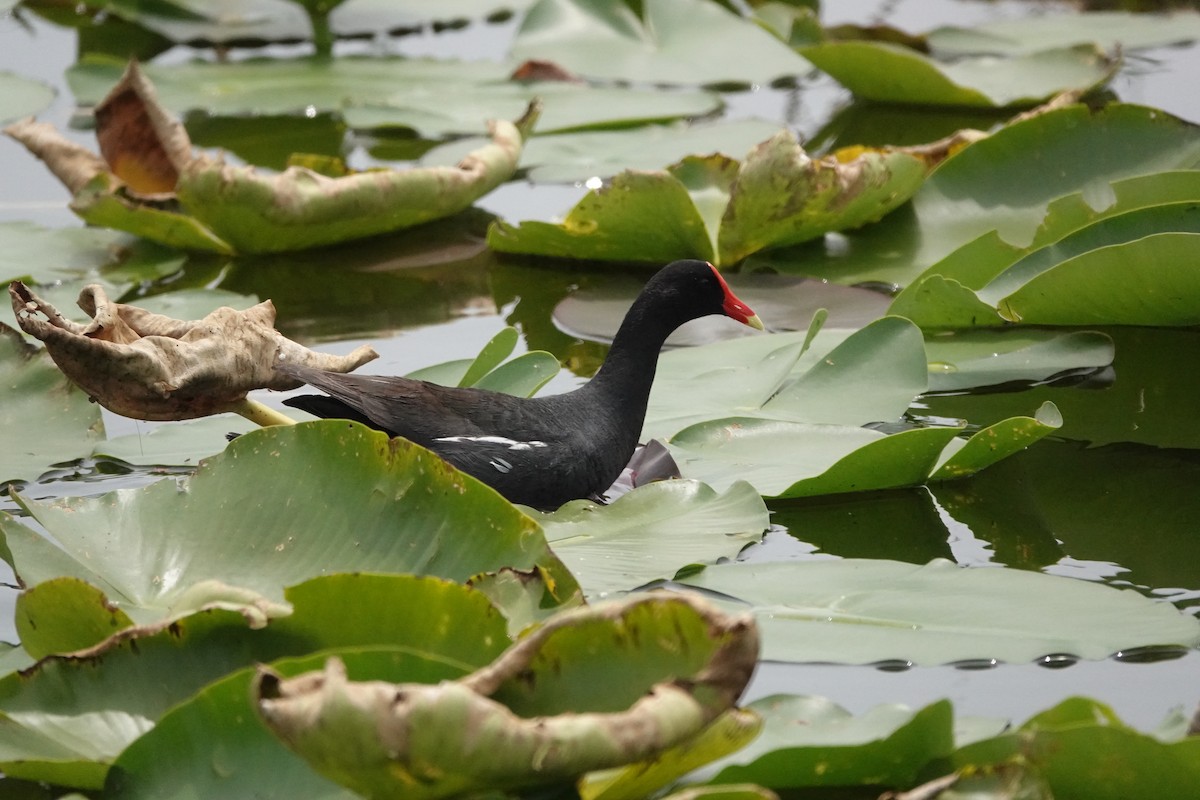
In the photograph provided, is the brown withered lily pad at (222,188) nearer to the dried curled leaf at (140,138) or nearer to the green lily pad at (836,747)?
the dried curled leaf at (140,138)

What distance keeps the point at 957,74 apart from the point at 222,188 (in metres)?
2.40

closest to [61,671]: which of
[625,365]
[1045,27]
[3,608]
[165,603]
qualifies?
[165,603]

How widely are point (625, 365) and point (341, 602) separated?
3.30 feet

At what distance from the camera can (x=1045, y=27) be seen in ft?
17.5

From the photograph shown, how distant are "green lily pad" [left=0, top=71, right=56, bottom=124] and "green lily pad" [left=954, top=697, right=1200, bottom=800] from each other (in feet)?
12.2

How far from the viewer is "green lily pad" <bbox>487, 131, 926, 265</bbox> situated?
3.23 metres

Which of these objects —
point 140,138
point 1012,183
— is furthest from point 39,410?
point 1012,183

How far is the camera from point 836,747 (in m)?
1.58

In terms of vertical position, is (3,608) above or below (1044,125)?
below

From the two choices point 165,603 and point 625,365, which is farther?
point 625,365

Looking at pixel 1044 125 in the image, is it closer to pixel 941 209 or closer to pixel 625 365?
pixel 941 209

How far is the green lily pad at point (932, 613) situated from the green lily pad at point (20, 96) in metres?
3.16

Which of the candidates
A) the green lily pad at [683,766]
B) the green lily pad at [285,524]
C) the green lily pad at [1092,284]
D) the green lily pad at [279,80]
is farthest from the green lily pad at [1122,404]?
the green lily pad at [279,80]

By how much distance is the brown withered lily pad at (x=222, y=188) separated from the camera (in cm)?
340
